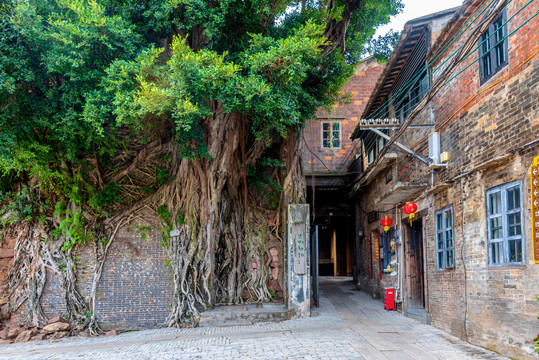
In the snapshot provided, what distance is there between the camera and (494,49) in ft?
23.3

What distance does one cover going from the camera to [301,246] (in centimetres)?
1091

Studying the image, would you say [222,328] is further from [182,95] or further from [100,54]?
[100,54]

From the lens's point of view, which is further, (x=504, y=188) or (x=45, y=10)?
(x=45, y=10)

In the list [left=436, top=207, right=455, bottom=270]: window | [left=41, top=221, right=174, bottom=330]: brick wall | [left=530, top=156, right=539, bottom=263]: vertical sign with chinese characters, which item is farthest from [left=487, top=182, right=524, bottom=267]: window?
[left=41, top=221, right=174, bottom=330]: brick wall

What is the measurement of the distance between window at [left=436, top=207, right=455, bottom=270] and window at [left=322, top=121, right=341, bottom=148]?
8853mm

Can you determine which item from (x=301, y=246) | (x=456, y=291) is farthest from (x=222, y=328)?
(x=456, y=291)

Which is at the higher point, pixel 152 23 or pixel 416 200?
pixel 152 23

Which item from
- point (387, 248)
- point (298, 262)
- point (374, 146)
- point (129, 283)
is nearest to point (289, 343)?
point (298, 262)

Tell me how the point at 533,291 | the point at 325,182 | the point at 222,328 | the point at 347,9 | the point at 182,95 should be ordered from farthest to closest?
the point at 325,182
the point at 347,9
the point at 222,328
the point at 182,95
the point at 533,291

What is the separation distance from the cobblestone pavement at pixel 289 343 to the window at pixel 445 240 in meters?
1.27

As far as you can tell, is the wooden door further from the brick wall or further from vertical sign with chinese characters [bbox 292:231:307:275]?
the brick wall

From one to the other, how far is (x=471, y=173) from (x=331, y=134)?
1044cm

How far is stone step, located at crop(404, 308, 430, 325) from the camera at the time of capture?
9563mm

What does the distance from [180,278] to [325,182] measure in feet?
25.6
